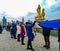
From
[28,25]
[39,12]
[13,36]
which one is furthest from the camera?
[39,12]

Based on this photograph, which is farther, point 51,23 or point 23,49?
point 23,49

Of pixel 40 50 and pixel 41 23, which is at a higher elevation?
pixel 41 23

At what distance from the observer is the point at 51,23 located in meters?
11.2

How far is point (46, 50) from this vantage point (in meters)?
15.6

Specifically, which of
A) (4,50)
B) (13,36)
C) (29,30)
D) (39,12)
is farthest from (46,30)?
(39,12)

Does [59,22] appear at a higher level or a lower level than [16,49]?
higher

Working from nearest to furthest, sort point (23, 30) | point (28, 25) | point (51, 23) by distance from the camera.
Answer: point (51, 23) < point (28, 25) < point (23, 30)

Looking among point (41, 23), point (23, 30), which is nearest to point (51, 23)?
point (41, 23)

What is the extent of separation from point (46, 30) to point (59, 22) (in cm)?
Result: 607

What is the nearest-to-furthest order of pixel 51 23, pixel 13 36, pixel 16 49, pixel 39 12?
1. pixel 51 23
2. pixel 16 49
3. pixel 13 36
4. pixel 39 12

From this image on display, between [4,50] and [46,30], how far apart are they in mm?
2886

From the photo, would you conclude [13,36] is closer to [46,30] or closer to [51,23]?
[46,30]

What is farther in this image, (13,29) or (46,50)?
(13,29)

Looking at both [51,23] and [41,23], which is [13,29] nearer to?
[41,23]
